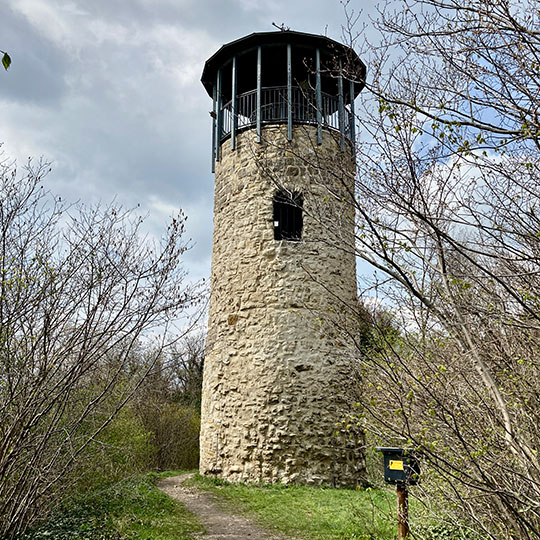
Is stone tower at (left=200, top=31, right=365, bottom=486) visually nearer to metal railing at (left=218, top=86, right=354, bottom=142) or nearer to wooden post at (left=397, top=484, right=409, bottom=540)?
metal railing at (left=218, top=86, right=354, bottom=142)

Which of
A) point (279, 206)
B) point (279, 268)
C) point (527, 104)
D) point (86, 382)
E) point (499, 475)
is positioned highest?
point (279, 206)

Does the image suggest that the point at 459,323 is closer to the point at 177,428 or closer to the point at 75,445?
the point at 75,445

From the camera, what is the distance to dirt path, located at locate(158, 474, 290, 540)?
213 inches

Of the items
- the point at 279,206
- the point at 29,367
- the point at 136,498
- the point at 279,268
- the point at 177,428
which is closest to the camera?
the point at 29,367

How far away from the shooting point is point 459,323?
121 inches

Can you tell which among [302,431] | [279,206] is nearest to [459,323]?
[302,431]

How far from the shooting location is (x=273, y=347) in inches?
344

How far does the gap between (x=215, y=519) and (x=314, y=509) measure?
1.27 meters

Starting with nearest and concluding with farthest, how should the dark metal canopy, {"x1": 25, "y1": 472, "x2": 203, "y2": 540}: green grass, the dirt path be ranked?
{"x1": 25, "y1": 472, "x2": 203, "y2": 540}: green grass < the dirt path < the dark metal canopy

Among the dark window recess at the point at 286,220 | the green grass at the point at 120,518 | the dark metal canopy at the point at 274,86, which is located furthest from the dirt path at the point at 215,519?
the dark metal canopy at the point at 274,86

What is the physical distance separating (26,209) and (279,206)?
5521 millimetres

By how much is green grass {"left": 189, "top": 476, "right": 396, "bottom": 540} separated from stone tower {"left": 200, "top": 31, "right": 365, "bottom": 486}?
0.47 m

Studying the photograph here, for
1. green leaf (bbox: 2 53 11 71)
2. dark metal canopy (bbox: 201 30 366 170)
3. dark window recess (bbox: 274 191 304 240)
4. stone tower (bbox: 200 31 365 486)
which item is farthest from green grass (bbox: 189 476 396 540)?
dark metal canopy (bbox: 201 30 366 170)

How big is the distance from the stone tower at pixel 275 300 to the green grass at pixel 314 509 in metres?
0.47
